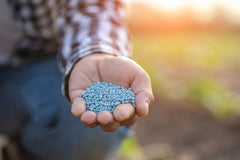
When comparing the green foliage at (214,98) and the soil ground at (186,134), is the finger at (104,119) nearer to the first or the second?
the soil ground at (186,134)

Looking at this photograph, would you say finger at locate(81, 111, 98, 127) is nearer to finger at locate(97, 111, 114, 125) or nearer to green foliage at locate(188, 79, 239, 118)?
finger at locate(97, 111, 114, 125)

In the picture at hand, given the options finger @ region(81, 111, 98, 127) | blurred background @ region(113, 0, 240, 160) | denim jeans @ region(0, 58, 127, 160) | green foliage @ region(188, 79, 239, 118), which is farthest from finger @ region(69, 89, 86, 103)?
green foliage @ region(188, 79, 239, 118)

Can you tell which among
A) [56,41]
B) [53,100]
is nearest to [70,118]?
[53,100]

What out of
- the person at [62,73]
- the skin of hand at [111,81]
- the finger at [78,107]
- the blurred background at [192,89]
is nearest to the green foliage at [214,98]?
the blurred background at [192,89]

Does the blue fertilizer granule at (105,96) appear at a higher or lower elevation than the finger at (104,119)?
higher

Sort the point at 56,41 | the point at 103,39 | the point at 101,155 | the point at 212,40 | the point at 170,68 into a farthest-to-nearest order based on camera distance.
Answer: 1. the point at 212,40
2. the point at 170,68
3. the point at 56,41
4. the point at 101,155
5. the point at 103,39

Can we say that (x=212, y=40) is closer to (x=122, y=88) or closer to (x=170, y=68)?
(x=170, y=68)

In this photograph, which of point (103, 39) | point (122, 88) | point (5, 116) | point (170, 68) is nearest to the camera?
point (122, 88)

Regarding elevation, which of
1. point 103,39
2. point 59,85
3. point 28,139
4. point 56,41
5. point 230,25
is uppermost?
point 230,25
